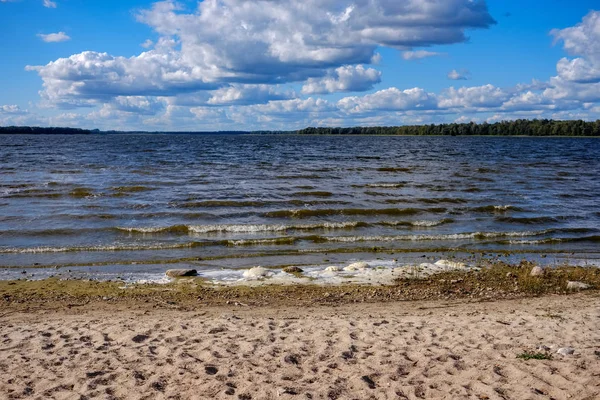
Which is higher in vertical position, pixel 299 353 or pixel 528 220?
pixel 299 353

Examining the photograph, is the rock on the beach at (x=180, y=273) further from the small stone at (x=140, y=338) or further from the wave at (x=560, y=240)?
the wave at (x=560, y=240)

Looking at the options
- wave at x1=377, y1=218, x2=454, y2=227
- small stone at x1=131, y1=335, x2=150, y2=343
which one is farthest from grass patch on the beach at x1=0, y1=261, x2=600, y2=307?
wave at x1=377, y1=218, x2=454, y2=227

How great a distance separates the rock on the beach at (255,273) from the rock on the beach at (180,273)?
137cm

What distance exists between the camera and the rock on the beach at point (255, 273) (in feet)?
44.2

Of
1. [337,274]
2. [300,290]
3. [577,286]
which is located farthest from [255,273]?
[577,286]

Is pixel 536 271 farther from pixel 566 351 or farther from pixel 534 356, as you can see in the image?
pixel 534 356

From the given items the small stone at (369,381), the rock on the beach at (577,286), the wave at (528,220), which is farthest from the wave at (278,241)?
the small stone at (369,381)

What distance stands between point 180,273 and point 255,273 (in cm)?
193

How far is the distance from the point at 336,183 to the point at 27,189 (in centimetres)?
1782

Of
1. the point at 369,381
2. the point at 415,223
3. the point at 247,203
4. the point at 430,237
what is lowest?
the point at 430,237

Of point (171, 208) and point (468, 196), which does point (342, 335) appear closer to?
point (171, 208)

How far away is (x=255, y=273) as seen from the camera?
13.7 m

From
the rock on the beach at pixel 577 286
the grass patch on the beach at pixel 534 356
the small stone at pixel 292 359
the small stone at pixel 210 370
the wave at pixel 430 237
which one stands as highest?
the grass patch on the beach at pixel 534 356

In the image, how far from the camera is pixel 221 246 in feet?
57.6
